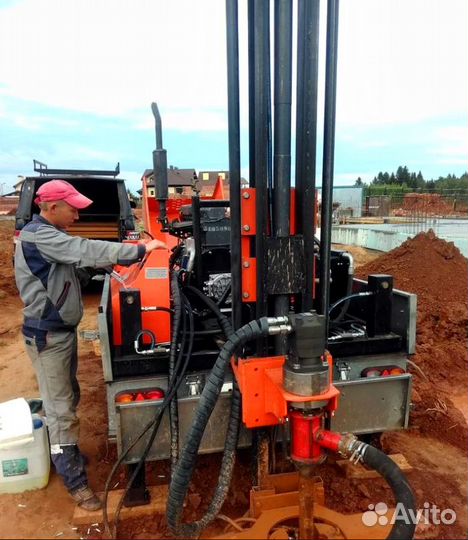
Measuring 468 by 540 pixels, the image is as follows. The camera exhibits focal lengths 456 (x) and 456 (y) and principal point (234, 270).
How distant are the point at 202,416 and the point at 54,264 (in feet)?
4.27

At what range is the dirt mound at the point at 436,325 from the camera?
13.2 feet

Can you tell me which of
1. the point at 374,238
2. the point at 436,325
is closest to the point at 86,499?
the point at 436,325

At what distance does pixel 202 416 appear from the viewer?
6.88ft

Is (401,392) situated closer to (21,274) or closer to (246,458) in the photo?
(246,458)

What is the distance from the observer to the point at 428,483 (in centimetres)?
310

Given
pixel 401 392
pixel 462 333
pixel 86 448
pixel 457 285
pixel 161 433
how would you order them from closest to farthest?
1. pixel 161 433
2. pixel 401 392
3. pixel 86 448
4. pixel 462 333
5. pixel 457 285

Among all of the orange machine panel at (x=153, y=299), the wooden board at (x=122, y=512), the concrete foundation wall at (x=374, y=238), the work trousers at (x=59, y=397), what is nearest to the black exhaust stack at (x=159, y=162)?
the orange machine panel at (x=153, y=299)

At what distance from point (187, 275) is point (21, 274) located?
3.33 ft

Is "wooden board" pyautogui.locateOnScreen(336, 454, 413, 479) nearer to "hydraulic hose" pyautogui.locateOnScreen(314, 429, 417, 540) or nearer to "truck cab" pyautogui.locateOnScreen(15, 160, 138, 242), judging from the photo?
"hydraulic hose" pyautogui.locateOnScreen(314, 429, 417, 540)

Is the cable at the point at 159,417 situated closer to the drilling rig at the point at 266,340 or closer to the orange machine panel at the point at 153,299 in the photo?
the drilling rig at the point at 266,340

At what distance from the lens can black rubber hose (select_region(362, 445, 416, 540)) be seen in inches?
70.2

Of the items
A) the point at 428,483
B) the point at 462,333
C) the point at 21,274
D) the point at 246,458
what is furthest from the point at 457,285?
the point at 21,274

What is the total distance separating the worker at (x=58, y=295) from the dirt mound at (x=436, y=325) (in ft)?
8.90

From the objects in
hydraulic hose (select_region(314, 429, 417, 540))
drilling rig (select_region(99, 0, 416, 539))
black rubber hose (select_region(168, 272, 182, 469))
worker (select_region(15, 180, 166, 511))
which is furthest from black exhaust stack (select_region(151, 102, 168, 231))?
hydraulic hose (select_region(314, 429, 417, 540))
